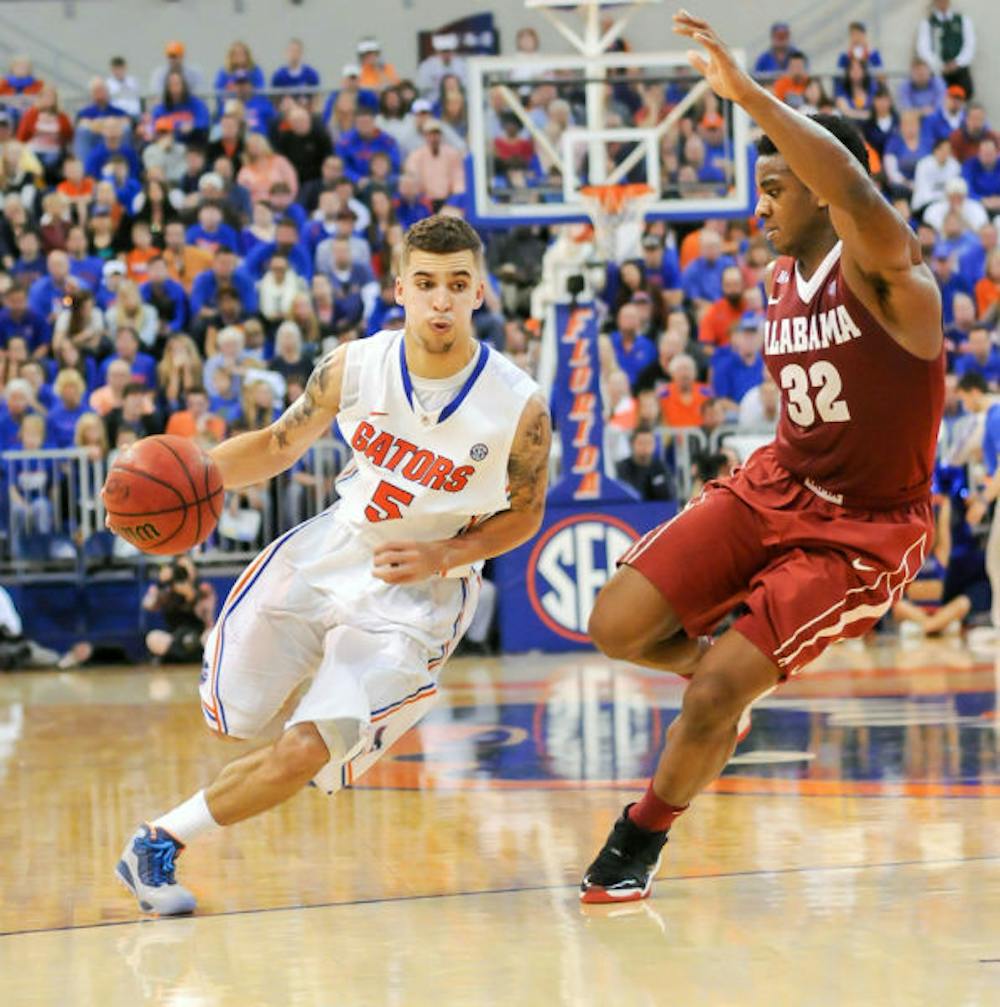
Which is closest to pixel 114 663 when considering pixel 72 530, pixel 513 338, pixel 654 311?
pixel 72 530

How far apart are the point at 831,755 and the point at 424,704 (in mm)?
2879

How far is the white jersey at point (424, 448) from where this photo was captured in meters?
5.75

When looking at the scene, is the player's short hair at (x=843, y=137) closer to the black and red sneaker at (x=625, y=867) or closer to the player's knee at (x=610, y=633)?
the player's knee at (x=610, y=633)

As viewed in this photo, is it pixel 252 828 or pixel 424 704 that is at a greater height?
pixel 424 704

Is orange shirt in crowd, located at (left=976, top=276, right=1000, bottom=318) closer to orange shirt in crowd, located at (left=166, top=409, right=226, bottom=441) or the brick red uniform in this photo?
orange shirt in crowd, located at (left=166, top=409, right=226, bottom=441)

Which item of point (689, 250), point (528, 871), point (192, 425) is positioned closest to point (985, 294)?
point (689, 250)

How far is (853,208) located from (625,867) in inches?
74.7

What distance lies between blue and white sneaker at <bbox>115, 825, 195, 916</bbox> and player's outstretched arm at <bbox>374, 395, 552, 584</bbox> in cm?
98

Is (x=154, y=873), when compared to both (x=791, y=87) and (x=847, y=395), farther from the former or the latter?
(x=791, y=87)

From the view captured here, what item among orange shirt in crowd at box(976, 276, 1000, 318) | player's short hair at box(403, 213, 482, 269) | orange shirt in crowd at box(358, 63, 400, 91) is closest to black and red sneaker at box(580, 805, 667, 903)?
player's short hair at box(403, 213, 482, 269)

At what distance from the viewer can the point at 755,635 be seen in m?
5.39

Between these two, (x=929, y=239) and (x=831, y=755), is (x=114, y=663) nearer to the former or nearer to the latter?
(x=831, y=755)

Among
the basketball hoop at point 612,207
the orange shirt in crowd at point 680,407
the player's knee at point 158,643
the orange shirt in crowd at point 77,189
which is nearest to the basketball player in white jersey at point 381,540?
the player's knee at point 158,643

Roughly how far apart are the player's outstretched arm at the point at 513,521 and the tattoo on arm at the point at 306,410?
0.59 meters
